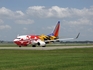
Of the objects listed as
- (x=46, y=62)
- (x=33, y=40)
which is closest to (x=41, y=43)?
(x=33, y=40)

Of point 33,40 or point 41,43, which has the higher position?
point 33,40

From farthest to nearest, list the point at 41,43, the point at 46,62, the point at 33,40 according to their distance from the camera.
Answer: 1. the point at 33,40
2. the point at 41,43
3. the point at 46,62

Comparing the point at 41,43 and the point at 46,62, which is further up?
the point at 41,43

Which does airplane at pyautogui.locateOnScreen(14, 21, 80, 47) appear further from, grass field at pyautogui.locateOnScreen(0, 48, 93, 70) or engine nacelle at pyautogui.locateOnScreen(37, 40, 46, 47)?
grass field at pyautogui.locateOnScreen(0, 48, 93, 70)

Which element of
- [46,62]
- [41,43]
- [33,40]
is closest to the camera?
[46,62]

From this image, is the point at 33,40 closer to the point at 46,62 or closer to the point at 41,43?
the point at 41,43

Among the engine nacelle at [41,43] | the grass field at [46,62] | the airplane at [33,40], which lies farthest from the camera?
the engine nacelle at [41,43]

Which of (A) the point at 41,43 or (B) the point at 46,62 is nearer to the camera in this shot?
(B) the point at 46,62

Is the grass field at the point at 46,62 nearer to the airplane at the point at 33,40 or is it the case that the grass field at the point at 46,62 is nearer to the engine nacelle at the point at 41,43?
the airplane at the point at 33,40

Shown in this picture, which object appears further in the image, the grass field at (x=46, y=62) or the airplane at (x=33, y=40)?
the airplane at (x=33, y=40)

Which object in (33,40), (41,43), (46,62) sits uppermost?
(33,40)

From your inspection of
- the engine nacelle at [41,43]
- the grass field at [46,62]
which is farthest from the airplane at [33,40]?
the grass field at [46,62]

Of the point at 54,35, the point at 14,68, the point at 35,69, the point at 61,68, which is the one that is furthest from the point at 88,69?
the point at 54,35

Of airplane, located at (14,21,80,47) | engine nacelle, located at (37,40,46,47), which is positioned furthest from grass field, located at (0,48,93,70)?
engine nacelle, located at (37,40,46,47)
